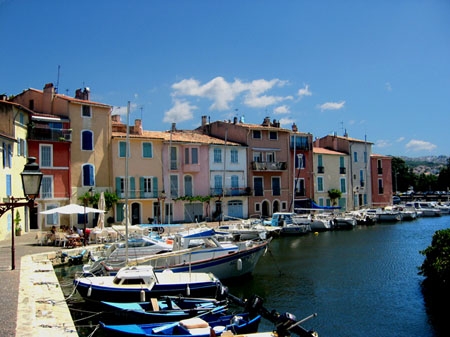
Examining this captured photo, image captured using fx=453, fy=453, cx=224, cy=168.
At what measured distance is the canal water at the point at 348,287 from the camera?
1560 centimetres

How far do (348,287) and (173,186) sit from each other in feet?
88.5

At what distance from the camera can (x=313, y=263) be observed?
27391 millimetres

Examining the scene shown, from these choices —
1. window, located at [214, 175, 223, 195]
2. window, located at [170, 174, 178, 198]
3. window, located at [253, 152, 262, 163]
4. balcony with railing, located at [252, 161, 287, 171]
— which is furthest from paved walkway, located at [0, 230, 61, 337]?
window, located at [253, 152, 262, 163]

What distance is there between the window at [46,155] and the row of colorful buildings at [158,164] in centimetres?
8

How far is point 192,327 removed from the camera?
1216 centimetres

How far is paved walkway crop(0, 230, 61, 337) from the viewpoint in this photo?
36.8ft

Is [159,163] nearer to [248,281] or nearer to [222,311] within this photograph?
[248,281]

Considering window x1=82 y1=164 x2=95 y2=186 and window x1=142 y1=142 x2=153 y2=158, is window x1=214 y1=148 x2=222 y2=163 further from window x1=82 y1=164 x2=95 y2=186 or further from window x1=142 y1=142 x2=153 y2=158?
window x1=82 y1=164 x2=95 y2=186

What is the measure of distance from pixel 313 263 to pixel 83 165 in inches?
901

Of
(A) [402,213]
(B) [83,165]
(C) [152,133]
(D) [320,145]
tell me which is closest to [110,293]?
(B) [83,165]

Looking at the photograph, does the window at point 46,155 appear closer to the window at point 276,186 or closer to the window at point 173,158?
the window at point 173,158

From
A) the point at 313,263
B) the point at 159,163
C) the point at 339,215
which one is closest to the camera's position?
the point at 313,263

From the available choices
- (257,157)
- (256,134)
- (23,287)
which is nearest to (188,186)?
(257,157)

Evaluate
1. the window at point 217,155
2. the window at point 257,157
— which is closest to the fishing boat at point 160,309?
the window at point 217,155
